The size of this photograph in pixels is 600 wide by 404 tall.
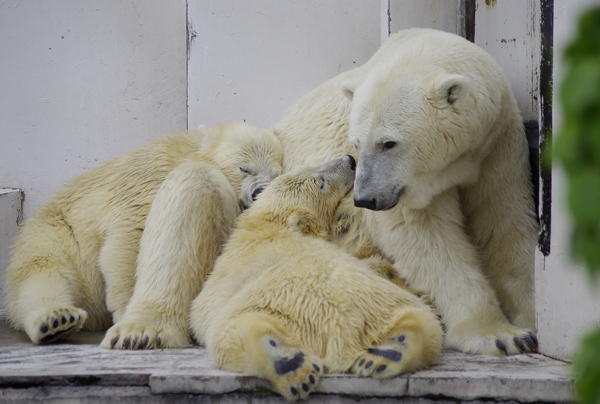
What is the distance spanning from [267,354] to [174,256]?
3.41 ft

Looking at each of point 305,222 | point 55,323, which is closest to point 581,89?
point 305,222

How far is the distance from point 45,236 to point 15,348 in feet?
2.57

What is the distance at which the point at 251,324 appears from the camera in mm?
2281

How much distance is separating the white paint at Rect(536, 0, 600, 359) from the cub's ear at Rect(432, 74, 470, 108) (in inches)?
13.9

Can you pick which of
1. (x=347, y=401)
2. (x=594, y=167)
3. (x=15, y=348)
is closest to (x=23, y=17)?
(x=15, y=348)

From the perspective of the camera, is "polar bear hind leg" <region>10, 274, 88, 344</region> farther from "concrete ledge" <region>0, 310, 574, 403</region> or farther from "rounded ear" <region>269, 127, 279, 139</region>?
"rounded ear" <region>269, 127, 279, 139</region>

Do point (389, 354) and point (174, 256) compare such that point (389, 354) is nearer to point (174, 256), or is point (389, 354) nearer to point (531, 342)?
point (531, 342)

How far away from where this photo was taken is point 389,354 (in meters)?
2.23

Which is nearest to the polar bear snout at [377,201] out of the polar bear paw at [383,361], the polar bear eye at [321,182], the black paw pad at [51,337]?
the polar bear eye at [321,182]

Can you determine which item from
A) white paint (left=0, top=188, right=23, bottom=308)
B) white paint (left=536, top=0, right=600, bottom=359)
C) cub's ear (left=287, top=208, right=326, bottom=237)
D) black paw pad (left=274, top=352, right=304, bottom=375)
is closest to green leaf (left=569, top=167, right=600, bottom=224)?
black paw pad (left=274, top=352, right=304, bottom=375)

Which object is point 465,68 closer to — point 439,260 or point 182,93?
point 439,260

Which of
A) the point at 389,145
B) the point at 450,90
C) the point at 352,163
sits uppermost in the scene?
the point at 450,90

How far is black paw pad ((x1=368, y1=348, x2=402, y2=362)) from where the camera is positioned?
222 cm

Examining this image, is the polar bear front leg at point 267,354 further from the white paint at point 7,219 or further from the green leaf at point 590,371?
the white paint at point 7,219
